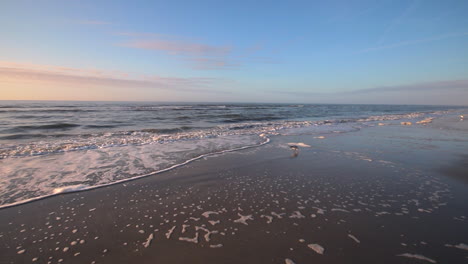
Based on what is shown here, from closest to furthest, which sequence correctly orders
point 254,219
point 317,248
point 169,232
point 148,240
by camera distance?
point 317,248, point 148,240, point 169,232, point 254,219

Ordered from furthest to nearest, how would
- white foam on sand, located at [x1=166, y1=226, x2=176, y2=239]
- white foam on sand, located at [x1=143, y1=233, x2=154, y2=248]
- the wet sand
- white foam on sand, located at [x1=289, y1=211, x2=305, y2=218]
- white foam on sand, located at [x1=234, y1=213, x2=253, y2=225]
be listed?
white foam on sand, located at [x1=289, y1=211, x2=305, y2=218], white foam on sand, located at [x1=234, y1=213, x2=253, y2=225], white foam on sand, located at [x1=166, y1=226, x2=176, y2=239], white foam on sand, located at [x1=143, y1=233, x2=154, y2=248], the wet sand

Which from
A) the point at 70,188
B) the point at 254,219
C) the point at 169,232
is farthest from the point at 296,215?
the point at 70,188

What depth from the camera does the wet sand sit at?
3.27m

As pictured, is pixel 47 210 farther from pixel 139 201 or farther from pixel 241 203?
pixel 241 203

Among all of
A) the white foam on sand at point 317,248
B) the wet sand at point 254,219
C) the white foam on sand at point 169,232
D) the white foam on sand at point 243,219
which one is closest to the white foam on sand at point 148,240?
the wet sand at point 254,219

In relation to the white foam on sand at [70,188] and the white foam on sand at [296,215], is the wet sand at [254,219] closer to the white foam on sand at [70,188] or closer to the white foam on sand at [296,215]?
the white foam on sand at [296,215]

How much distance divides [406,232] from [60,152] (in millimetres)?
12028

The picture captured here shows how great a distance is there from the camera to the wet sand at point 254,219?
3268 mm

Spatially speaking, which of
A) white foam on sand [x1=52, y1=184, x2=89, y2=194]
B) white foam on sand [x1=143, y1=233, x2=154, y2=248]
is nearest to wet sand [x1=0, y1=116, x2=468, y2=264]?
white foam on sand [x1=143, y1=233, x2=154, y2=248]

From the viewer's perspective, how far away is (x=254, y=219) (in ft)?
14.1

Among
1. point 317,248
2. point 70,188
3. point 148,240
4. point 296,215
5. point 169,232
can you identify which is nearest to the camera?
point 317,248

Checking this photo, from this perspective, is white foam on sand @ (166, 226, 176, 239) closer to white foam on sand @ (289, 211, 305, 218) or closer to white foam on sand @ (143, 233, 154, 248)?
white foam on sand @ (143, 233, 154, 248)

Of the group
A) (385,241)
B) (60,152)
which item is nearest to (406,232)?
(385,241)

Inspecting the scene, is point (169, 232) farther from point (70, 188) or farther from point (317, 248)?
point (70, 188)
